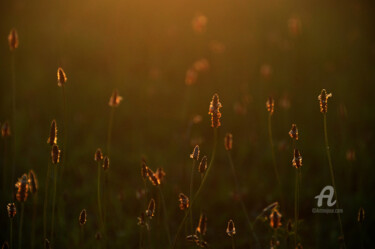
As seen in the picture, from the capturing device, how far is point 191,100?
499 centimetres

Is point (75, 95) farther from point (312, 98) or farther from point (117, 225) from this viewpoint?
point (312, 98)

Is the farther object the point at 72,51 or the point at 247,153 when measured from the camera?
the point at 72,51

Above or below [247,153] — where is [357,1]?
above

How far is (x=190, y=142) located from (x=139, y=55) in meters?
1.94

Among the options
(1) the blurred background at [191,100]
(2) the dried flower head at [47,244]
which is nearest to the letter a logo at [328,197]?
(1) the blurred background at [191,100]

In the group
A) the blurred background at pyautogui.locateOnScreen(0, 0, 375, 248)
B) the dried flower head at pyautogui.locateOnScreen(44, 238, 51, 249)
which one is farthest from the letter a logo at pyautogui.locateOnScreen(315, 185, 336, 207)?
the dried flower head at pyautogui.locateOnScreen(44, 238, 51, 249)

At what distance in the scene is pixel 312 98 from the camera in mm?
4977

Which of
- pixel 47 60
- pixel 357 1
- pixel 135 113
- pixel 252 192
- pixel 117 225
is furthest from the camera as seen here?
pixel 357 1

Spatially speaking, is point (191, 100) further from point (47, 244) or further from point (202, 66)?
point (47, 244)

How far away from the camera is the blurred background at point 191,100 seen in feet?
11.7

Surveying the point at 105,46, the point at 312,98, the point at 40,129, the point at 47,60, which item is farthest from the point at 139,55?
the point at 312,98

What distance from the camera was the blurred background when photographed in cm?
358

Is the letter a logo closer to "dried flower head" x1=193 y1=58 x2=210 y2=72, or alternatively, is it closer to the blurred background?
the blurred background

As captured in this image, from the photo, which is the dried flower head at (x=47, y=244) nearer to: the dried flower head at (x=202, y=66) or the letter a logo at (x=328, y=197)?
the letter a logo at (x=328, y=197)
